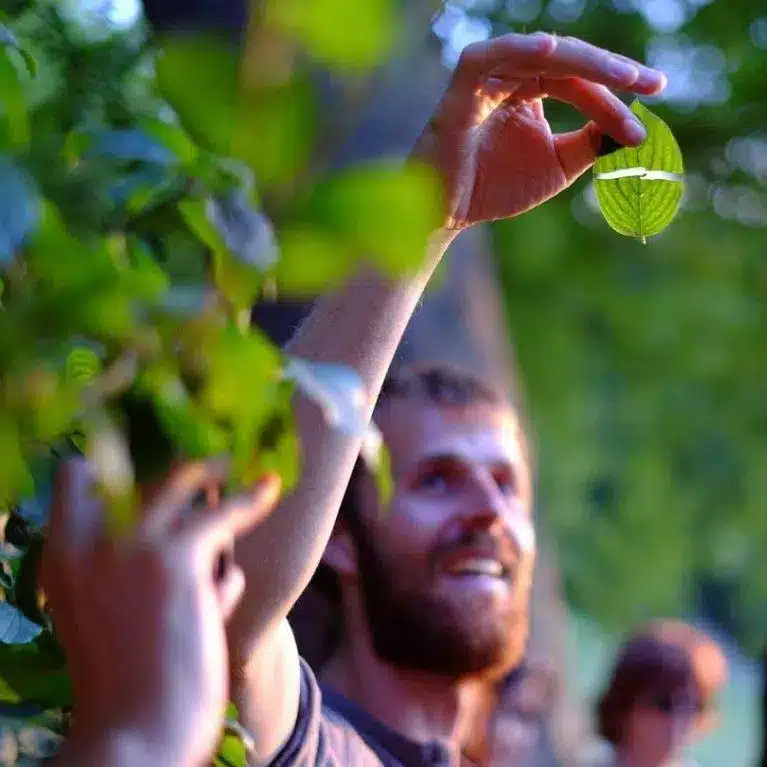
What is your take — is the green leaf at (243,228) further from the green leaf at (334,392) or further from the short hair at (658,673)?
→ the short hair at (658,673)

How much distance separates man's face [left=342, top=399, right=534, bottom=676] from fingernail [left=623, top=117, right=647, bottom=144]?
3.20 ft

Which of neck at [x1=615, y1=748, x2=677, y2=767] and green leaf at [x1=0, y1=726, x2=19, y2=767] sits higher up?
green leaf at [x1=0, y1=726, x2=19, y2=767]

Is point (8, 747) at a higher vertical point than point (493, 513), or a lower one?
higher

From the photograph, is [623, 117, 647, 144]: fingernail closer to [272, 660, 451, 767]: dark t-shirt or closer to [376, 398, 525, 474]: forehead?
[272, 660, 451, 767]: dark t-shirt

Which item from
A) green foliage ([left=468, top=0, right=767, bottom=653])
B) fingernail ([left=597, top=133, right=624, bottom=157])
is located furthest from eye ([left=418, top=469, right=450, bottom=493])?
green foliage ([left=468, top=0, right=767, bottom=653])

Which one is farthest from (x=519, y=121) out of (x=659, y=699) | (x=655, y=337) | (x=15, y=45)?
(x=655, y=337)

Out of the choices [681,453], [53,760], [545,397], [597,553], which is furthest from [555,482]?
[53,760]

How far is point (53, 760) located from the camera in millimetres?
763

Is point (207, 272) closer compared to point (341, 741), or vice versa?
point (207, 272)

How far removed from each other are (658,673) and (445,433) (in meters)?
1.79

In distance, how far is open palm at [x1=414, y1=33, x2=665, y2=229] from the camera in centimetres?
115

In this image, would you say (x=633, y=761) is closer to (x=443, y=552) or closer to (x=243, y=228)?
(x=443, y=552)

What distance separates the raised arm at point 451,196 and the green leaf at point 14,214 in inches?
21.9

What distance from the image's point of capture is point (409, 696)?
207cm
